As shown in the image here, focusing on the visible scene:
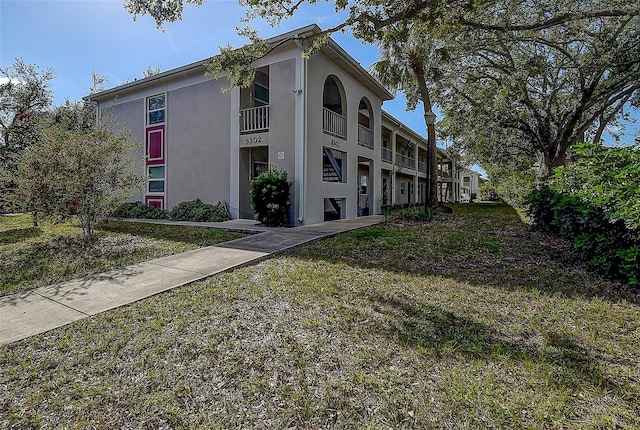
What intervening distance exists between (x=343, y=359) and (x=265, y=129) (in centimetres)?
→ 980

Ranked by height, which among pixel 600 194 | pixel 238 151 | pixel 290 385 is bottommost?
pixel 290 385

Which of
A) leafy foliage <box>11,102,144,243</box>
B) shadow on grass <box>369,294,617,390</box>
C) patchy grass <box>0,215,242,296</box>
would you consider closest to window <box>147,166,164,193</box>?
patchy grass <box>0,215,242,296</box>

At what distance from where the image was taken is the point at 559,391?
2.33m

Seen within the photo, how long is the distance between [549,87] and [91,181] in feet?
65.5

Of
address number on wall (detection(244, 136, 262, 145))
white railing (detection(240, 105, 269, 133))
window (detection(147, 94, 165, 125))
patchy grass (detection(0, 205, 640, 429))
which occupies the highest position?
window (detection(147, 94, 165, 125))

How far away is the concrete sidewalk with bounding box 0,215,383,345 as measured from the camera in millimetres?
3609

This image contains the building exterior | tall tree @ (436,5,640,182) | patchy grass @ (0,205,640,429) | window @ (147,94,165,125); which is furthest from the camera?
window @ (147,94,165,125)

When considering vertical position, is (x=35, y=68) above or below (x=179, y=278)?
above

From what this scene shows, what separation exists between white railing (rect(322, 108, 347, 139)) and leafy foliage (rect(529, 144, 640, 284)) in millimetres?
7415

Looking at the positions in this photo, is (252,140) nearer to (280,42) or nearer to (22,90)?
(280,42)

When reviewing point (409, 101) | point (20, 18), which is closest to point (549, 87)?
point (409, 101)

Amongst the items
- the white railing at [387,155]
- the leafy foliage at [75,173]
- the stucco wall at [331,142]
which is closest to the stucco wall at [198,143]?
the stucco wall at [331,142]

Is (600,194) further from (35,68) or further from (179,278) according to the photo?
(35,68)

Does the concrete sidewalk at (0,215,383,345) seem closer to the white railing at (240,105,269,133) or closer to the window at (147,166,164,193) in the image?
the white railing at (240,105,269,133)
